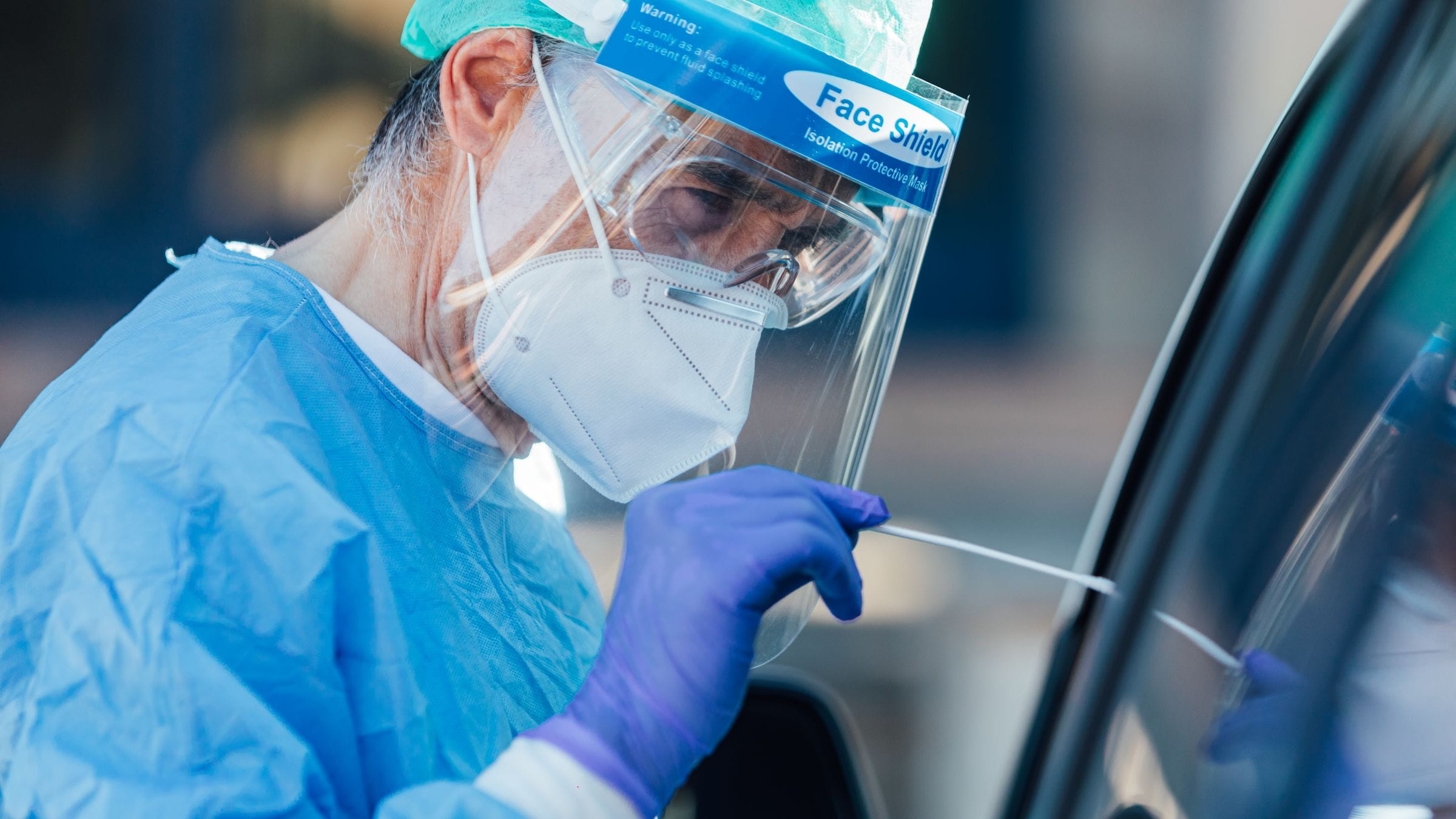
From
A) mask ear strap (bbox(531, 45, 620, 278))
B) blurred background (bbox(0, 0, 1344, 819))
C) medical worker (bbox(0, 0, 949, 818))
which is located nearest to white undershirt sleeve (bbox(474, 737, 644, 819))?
medical worker (bbox(0, 0, 949, 818))

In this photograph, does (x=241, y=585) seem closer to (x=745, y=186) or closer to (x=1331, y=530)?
(x=745, y=186)

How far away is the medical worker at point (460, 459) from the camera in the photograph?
2.29 feet

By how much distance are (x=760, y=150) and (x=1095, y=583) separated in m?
0.46

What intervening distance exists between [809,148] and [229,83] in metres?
2.98

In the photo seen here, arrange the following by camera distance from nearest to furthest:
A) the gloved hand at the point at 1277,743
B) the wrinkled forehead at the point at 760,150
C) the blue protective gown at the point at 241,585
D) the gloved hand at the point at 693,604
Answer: the gloved hand at the point at 1277,743, the blue protective gown at the point at 241,585, the gloved hand at the point at 693,604, the wrinkled forehead at the point at 760,150

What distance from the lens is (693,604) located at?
2.71ft

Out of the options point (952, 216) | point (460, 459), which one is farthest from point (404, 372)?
point (952, 216)

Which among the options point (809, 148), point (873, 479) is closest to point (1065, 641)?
point (809, 148)

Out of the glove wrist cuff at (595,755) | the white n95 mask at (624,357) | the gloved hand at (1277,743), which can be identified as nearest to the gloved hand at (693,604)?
the glove wrist cuff at (595,755)

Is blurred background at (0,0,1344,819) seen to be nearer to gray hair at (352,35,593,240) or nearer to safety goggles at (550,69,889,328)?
gray hair at (352,35,593,240)

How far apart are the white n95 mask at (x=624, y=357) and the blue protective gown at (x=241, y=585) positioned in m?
0.11

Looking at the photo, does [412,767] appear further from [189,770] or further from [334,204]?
[334,204]

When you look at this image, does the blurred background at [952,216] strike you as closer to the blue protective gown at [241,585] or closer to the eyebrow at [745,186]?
the blue protective gown at [241,585]

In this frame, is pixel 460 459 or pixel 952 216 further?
pixel 952 216
